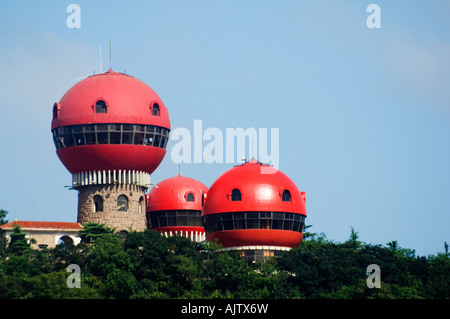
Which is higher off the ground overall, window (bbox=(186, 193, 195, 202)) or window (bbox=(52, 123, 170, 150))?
window (bbox=(52, 123, 170, 150))

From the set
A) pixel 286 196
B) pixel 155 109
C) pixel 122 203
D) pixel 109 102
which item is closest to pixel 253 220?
pixel 286 196

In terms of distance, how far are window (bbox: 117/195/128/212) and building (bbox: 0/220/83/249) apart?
4.53 meters

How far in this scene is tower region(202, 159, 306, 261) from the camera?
10494cm

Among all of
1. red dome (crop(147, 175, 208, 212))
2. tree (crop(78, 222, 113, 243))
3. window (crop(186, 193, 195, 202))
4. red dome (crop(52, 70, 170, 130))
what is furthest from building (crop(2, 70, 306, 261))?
window (crop(186, 193, 195, 202))

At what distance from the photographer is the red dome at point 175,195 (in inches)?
4724

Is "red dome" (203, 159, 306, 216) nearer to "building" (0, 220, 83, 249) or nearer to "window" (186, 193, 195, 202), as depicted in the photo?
"window" (186, 193, 195, 202)

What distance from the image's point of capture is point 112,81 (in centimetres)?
11362

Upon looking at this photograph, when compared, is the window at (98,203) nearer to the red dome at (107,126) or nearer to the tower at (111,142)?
the tower at (111,142)

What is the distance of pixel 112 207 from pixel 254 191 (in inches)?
656

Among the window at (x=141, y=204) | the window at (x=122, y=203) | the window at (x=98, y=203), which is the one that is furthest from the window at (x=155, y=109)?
the window at (x=98, y=203)

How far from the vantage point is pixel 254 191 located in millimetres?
105250

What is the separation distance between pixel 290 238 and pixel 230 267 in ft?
35.3

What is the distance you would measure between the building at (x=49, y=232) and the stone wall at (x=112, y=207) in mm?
1995
